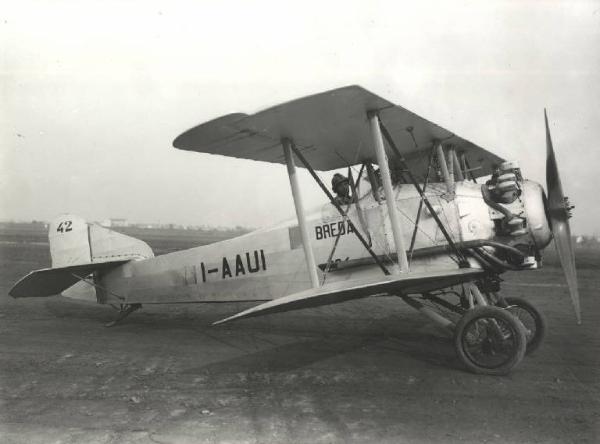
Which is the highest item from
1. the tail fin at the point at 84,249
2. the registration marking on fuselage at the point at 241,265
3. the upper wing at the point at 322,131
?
the upper wing at the point at 322,131

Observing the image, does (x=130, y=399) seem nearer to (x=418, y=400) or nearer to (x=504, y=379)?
(x=418, y=400)

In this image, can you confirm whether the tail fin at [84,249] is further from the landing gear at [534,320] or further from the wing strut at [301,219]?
the landing gear at [534,320]

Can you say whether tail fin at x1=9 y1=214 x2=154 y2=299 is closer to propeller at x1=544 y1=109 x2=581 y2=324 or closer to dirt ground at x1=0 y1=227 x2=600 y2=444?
dirt ground at x1=0 y1=227 x2=600 y2=444

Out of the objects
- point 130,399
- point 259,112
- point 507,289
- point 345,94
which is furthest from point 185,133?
point 507,289

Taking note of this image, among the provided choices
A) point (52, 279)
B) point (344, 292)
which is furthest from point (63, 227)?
point (344, 292)

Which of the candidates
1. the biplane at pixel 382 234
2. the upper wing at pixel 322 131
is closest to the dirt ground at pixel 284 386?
the biplane at pixel 382 234
